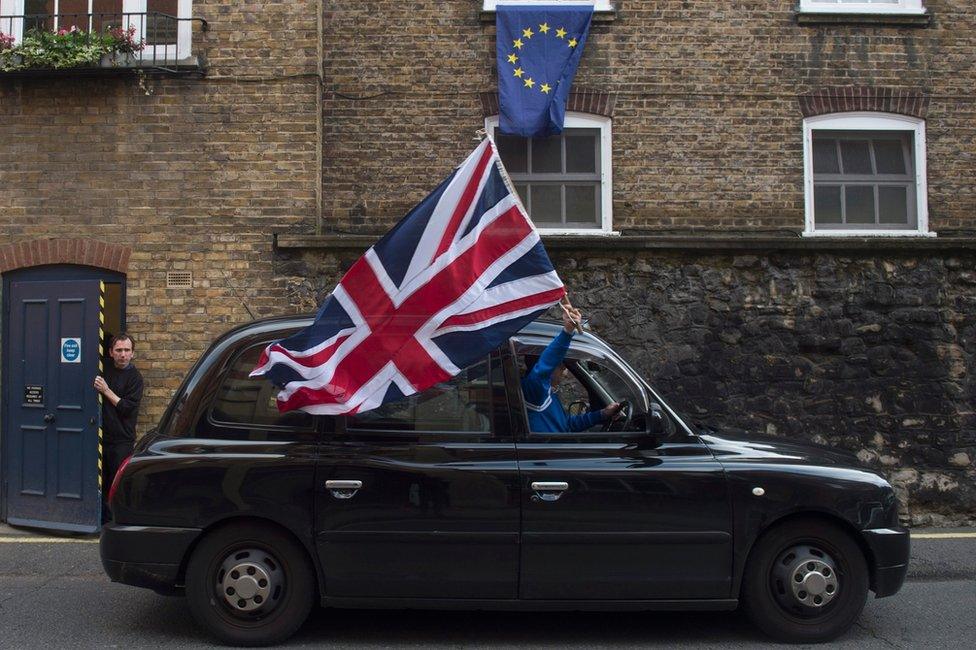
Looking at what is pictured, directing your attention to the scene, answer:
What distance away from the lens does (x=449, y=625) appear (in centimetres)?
602

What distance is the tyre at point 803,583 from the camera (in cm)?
548

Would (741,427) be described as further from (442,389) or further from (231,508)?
(231,508)

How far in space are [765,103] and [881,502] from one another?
571 cm

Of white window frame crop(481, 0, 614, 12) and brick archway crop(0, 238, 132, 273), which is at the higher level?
white window frame crop(481, 0, 614, 12)

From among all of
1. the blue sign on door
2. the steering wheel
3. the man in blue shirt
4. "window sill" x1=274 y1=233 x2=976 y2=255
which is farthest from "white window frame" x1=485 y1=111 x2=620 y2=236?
the blue sign on door

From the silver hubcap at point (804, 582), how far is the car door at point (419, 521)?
158 centimetres

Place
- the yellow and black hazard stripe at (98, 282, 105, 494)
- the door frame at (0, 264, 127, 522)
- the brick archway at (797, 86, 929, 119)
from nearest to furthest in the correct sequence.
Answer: the yellow and black hazard stripe at (98, 282, 105, 494), the door frame at (0, 264, 127, 522), the brick archway at (797, 86, 929, 119)

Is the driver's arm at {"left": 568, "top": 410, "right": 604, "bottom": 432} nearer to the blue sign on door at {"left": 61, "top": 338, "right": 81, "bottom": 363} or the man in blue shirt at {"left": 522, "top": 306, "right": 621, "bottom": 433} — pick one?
the man in blue shirt at {"left": 522, "top": 306, "right": 621, "bottom": 433}

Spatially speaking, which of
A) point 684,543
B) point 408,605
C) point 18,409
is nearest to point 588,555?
point 684,543

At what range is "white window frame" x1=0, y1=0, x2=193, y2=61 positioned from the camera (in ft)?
31.2

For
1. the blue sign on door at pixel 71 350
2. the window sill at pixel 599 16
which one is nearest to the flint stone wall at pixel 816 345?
the blue sign on door at pixel 71 350

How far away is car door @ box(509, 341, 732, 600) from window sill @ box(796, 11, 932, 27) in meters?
6.56

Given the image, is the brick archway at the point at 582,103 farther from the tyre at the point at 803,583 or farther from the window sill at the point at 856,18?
the tyre at the point at 803,583

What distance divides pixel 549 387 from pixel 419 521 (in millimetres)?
1093
